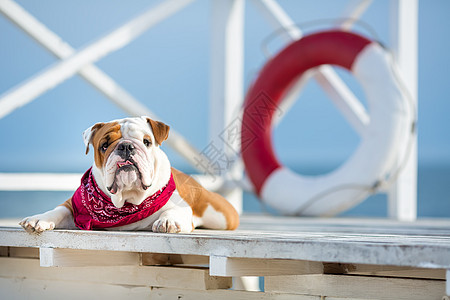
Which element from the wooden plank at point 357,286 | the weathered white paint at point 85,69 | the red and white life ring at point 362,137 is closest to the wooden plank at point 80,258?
the wooden plank at point 357,286

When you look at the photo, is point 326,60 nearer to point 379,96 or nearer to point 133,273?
point 379,96

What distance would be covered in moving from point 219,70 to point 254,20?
11.7 metres

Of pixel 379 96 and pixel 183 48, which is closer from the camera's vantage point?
pixel 379 96

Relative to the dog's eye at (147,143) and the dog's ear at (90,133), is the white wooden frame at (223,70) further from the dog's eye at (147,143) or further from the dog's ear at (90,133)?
the dog's eye at (147,143)

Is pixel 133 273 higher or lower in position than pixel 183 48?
lower

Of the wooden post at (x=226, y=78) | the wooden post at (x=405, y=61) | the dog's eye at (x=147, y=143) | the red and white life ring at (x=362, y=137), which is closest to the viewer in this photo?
the dog's eye at (x=147, y=143)

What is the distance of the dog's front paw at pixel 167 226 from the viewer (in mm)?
2016

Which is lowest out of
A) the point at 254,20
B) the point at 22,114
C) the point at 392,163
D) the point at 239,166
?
the point at 392,163

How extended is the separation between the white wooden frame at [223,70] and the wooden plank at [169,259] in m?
1.31

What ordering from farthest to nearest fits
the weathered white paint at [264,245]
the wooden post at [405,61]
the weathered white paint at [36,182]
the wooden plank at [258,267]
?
the wooden post at [405,61], the weathered white paint at [36,182], the wooden plank at [258,267], the weathered white paint at [264,245]

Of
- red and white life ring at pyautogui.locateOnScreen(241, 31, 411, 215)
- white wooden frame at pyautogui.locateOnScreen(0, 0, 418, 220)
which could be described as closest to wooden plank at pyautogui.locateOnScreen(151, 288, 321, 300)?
white wooden frame at pyautogui.locateOnScreen(0, 0, 418, 220)

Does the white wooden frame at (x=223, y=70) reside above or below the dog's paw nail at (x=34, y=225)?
above

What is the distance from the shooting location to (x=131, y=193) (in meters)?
2.06

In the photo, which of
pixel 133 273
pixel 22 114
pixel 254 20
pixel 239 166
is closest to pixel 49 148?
pixel 22 114
